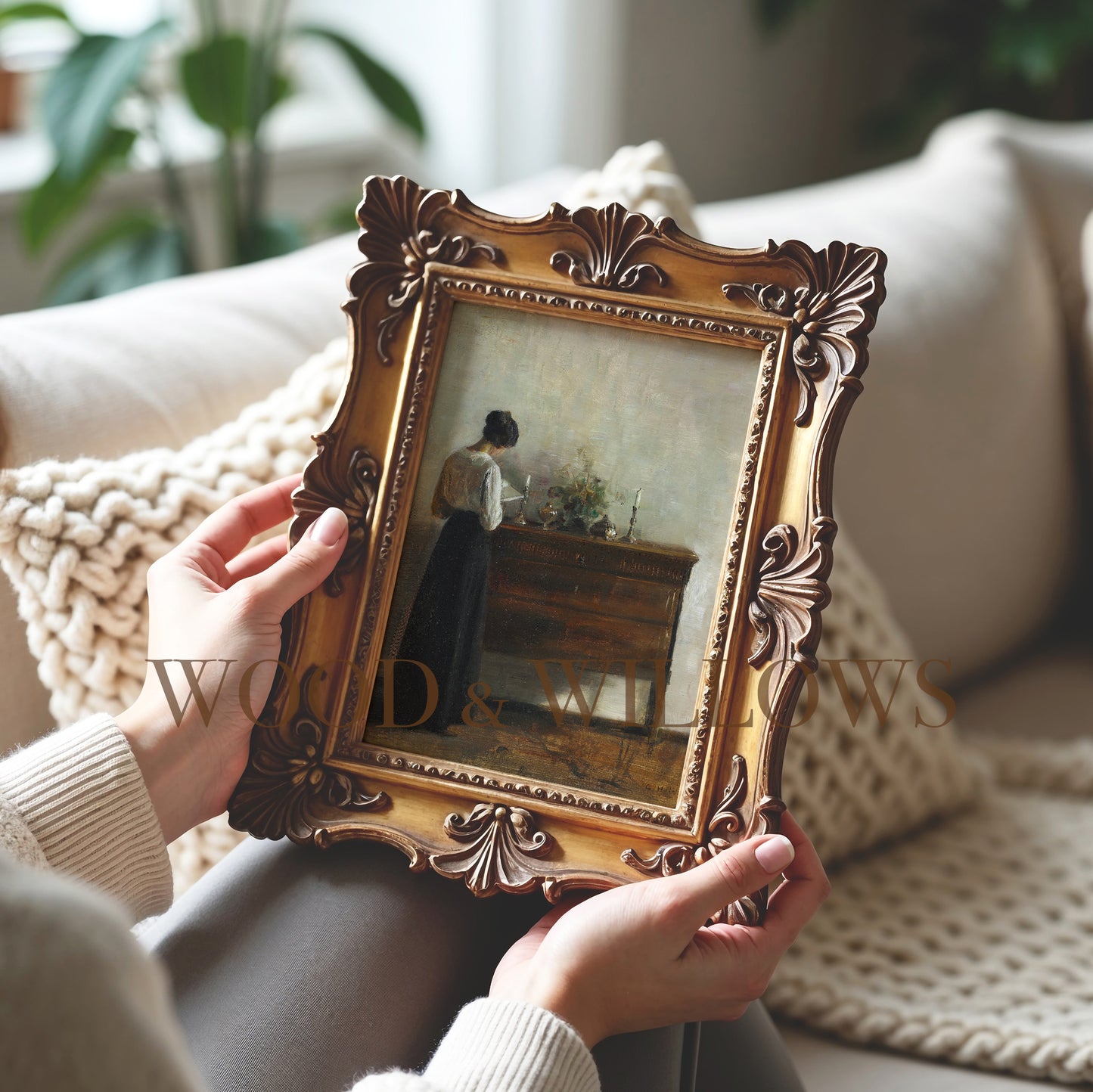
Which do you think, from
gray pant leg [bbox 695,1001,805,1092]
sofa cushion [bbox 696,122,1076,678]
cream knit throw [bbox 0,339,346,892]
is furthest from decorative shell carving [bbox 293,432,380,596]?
sofa cushion [bbox 696,122,1076,678]

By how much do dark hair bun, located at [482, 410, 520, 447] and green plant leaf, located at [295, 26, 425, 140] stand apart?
4.16 feet

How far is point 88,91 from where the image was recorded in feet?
4.76

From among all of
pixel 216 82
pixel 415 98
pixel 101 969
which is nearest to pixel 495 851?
pixel 101 969

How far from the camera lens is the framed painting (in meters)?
0.61

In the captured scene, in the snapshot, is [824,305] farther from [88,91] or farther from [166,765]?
[88,91]

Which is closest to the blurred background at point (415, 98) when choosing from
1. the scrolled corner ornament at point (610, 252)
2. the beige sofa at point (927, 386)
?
the beige sofa at point (927, 386)

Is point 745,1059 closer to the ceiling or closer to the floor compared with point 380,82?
closer to the floor

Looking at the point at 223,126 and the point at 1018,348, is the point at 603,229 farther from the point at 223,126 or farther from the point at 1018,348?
the point at 223,126

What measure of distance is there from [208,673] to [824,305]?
432 millimetres

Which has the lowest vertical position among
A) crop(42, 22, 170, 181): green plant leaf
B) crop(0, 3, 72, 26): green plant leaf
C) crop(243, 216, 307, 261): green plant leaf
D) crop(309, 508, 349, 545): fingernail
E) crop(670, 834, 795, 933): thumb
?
crop(670, 834, 795, 933): thumb

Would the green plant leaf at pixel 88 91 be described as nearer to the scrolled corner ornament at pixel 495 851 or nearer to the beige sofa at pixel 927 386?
the beige sofa at pixel 927 386

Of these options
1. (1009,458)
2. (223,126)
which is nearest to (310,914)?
(1009,458)

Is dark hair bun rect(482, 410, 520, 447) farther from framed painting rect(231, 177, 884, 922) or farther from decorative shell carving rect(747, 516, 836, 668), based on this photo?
decorative shell carving rect(747, 516, 836, 668)

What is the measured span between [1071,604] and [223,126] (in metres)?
1.40
